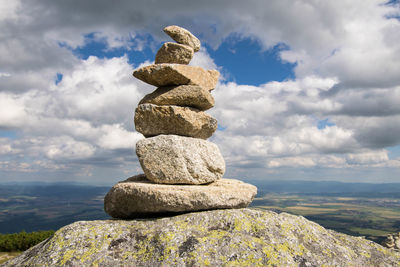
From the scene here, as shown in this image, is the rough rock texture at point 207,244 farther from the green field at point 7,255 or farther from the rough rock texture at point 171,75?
the green field at point 7,255

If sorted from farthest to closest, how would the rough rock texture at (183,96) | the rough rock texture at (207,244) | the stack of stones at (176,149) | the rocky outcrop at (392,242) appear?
1. the rocky outcrop at (392,242)
2. the rough rock texture at (183,96)
3. the stack of stones at (176,149)
4. the rough rock texture at (207,244)

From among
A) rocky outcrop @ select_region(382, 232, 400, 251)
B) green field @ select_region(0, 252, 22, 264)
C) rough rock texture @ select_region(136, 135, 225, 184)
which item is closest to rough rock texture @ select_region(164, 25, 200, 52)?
rough rock texture @ select_region(136, 135, 225, 184)

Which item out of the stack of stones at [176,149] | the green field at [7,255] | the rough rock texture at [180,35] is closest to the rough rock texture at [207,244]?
the stack of stones at [176,149]

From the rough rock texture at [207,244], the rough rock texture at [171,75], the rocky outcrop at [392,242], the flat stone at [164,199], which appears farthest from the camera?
the rocky outcrop at [392,242]

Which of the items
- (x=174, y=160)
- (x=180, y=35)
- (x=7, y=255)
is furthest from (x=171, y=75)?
(x=7, y=255)

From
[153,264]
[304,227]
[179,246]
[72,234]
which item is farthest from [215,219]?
[72,234]

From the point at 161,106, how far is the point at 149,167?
2860 millimetres

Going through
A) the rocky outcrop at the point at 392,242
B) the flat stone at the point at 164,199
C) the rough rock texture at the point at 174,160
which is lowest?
the rocky outcrop at the point at 392,242

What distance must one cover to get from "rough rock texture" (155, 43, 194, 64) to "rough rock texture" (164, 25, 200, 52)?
52cm

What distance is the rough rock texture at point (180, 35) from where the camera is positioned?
45.1ft

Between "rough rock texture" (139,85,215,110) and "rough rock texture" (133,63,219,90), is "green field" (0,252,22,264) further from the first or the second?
"rough rock texture" (133,63,219,90)

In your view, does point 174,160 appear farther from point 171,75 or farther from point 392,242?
point 392,242

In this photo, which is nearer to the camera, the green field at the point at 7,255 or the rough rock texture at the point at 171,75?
the rough rock texture at the point at 171,75

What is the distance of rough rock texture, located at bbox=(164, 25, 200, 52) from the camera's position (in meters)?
13.8
